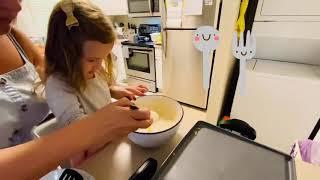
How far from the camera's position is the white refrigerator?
180cm

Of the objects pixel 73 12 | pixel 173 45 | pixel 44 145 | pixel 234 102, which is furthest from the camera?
pixel 173 45

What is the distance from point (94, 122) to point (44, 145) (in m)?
0.08

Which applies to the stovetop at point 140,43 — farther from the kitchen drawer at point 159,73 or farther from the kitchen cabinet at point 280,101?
the kitchen cabinet at point 280,101

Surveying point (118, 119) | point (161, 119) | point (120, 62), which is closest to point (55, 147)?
point (118, 119)

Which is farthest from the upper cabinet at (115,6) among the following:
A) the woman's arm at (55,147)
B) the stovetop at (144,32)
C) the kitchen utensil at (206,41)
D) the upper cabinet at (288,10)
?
the woman's arm at (55,147)

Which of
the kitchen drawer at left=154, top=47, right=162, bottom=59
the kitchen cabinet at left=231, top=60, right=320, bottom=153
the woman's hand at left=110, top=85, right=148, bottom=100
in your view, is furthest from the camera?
the kitchen drawer at left=154, top=47, right=162, bottom=59

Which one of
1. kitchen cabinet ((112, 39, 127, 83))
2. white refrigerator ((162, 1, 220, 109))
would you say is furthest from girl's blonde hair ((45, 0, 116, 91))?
kitchen cabinet ((112, 39, 127, 83))

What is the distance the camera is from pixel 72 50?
0.64m

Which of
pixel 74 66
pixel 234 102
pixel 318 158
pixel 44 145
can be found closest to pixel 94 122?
pixel 44 145

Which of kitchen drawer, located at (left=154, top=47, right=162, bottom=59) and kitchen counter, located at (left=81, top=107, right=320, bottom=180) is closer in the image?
kitchen counter, located at (left=81, top=107, right=320, bottom=180)

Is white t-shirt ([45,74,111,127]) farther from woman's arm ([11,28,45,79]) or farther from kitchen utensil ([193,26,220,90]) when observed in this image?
kitchen utensil ([193,26,220,90])

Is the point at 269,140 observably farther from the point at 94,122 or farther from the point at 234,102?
the point at 94,122

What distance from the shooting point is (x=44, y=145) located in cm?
30

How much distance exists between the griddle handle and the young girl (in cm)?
34
